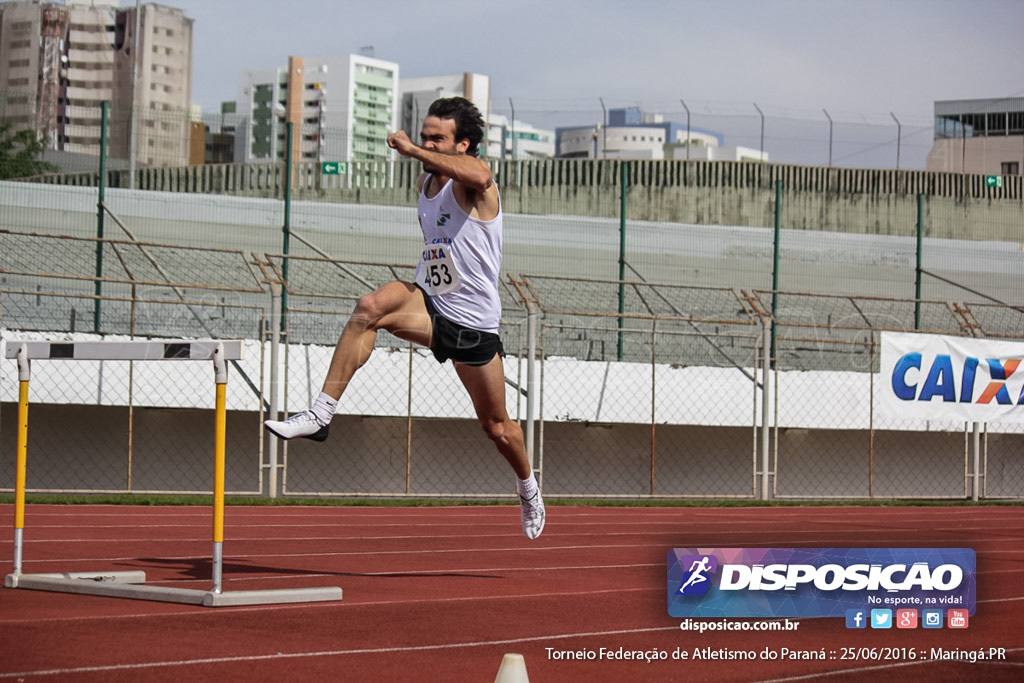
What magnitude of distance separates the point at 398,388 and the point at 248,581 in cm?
784

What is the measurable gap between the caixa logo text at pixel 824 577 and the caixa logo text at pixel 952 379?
978 centimetres

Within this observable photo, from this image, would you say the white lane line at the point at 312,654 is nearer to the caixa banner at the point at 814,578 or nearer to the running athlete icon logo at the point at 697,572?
the running athlete icon logo at the point at 697,572

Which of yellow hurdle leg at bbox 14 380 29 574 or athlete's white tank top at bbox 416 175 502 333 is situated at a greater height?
athlete's white tank top at bbox 416 175 502 333

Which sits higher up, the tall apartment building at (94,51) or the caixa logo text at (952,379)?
the tall apartment building at (94,51)

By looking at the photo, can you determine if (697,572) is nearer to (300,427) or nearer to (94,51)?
(300,427)

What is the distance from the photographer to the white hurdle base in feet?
17.0

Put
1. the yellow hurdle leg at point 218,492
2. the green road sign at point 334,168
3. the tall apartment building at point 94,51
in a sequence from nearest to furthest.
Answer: the yellow hurdle leg at point 218,492, the green road sign at point 334,168, the tall apartment building at point 94,51

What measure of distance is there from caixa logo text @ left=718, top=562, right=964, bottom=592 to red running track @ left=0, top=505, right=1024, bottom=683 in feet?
0.66

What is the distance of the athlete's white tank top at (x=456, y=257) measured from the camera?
526 cm

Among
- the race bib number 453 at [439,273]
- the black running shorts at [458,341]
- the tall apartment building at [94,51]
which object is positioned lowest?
the black running shorts at [458,341]

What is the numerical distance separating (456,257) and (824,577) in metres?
1.91

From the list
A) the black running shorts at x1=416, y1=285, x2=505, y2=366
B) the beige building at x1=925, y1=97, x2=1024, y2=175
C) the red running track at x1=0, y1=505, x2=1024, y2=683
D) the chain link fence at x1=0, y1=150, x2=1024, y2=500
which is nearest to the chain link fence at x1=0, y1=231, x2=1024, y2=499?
the chain link fence at x1=0, y1=150, x2=1024, y2=500

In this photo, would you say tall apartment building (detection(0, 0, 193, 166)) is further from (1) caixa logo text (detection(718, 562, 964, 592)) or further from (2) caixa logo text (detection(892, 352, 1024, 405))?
(1) caixa logo text (detection(718, 562, 964, 592))

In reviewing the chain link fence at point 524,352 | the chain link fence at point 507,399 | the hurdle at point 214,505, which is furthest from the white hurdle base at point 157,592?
the chain link fence at point 507,399
